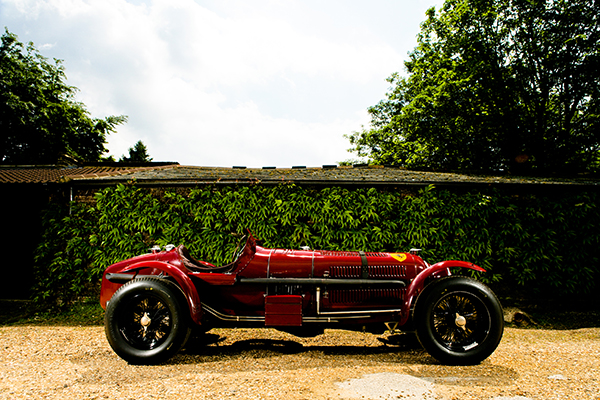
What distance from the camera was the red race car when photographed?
3.04 m

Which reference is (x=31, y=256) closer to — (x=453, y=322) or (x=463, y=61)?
(x=453, y=322)

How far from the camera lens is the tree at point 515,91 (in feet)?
38.8

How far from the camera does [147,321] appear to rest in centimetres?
311

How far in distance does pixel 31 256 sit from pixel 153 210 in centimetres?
386

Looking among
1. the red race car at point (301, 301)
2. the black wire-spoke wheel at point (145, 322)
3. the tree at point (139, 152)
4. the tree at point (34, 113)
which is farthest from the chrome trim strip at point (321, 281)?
the tree at point (139, 152)

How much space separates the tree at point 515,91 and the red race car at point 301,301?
9.57m

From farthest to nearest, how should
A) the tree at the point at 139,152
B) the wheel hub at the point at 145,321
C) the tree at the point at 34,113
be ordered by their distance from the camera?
the tree at the point at 139,152 < the tree at the point at 34,113 < the wheel hub at the point at 145,321

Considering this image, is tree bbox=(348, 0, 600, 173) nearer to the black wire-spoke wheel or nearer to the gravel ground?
the gravel ground

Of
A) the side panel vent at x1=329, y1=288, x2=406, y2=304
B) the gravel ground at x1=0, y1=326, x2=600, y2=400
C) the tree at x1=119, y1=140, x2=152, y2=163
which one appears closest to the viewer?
the gravel ground at x1=0, y1=326, x2=600, y2=400

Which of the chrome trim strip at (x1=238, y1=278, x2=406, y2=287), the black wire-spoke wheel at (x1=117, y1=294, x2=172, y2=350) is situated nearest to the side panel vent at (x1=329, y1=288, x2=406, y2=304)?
the chrome trim strip at (x1=238, y1=278, x2=406, y2=287)

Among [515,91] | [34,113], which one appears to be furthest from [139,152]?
[515,91]

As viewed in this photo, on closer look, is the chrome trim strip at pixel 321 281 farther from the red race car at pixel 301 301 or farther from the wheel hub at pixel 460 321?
the wheel hub at pixel 460 321

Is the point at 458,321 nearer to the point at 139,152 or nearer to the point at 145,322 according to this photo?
the point at 145,322

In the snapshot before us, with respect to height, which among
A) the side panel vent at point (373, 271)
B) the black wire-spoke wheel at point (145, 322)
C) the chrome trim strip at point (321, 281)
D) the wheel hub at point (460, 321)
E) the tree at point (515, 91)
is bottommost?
the black wire-spoke wheel at point (145, 322)
